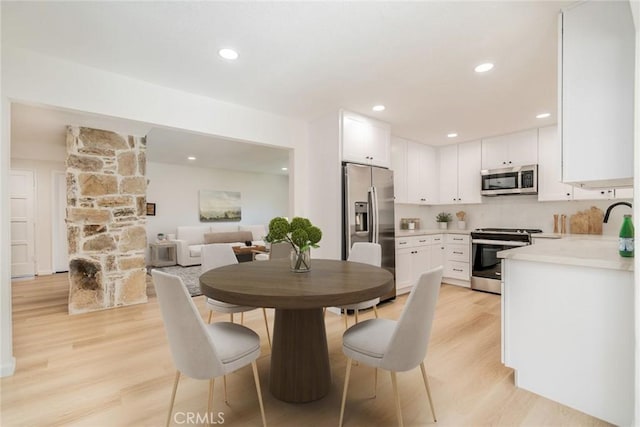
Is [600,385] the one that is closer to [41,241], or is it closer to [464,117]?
[464,117]

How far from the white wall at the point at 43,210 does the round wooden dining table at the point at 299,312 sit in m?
6.04

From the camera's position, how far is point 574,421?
5.57 feet

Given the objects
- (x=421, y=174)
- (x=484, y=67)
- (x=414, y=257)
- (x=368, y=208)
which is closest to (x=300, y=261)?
(x=368, y=208)

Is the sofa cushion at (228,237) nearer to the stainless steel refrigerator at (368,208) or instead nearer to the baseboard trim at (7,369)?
the stainless steel refrigerator at (368,208)

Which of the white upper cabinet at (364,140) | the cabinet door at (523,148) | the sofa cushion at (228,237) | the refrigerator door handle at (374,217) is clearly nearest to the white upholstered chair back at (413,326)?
the refrigerator door handle at (374,217)

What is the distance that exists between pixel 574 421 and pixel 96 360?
129 inches

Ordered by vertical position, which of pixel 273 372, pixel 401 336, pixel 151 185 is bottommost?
pixel 273 372

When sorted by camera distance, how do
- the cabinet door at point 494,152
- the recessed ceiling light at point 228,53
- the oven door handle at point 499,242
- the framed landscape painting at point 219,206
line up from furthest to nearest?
the framed landscape painting at point 219,206
the cabinet door at point 494,152
the oven door handle at point 499,242
the recessed ceiling light at point 228,53

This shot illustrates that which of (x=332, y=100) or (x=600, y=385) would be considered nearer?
(x=600, y=385)

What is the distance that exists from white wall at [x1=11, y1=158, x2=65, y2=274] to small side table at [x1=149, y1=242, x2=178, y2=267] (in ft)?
5.75

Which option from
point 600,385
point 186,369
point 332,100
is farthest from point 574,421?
point 332,100

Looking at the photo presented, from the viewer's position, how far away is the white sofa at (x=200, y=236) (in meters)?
6.71

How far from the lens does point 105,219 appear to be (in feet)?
12.3

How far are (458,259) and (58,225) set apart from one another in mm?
7496
